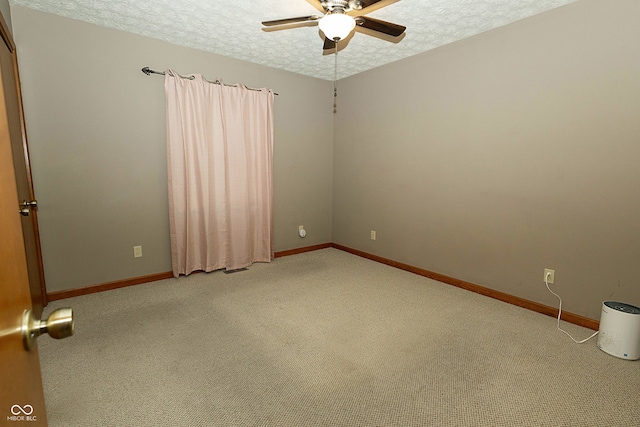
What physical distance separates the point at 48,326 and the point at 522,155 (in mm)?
3156

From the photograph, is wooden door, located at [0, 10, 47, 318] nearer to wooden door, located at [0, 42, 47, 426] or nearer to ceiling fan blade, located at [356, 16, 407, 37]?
wooden door, located at [0, 42, 47, 426]

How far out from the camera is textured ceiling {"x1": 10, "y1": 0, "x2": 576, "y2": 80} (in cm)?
239

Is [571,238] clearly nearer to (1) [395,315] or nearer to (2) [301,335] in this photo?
(1) [395,315]

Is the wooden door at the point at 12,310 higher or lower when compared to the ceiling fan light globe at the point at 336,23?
lower

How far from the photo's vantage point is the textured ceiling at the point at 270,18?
2387 mm

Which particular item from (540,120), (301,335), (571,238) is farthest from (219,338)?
(540,120)

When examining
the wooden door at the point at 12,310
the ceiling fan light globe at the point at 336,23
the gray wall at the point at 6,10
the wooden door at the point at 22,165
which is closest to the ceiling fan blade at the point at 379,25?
the ceiling fan light globe at the point at 336,23

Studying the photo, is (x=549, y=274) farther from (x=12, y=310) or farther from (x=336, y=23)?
(x=12, y=310)

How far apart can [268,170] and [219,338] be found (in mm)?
2159

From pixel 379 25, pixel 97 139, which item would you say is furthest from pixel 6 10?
pixel 379 25

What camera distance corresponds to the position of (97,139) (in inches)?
113

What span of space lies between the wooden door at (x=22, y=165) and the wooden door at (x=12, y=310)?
197 centimetres

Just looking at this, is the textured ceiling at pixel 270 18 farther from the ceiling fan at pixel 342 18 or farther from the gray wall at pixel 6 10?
the ceiling fan at pixel 342 18

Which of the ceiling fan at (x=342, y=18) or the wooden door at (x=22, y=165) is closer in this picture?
the ceiling fan at (x=342, y=18)
